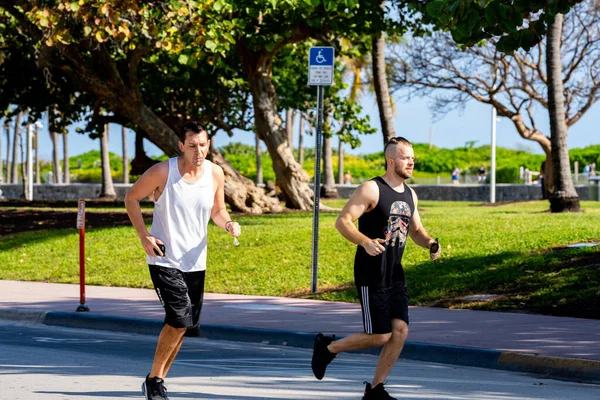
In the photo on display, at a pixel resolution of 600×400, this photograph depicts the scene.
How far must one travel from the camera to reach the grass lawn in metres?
14.3

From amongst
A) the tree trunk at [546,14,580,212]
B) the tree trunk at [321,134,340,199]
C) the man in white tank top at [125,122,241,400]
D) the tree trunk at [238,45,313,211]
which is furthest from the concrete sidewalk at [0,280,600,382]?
the tree trunk at [321,134,340,199]

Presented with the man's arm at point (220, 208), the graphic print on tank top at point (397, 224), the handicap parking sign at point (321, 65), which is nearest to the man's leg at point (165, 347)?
the man's arm at point (220, 208)

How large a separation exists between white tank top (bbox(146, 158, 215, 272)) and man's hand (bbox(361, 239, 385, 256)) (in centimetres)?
106

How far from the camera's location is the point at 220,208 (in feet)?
24.7

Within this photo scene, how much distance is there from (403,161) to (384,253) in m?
0.63

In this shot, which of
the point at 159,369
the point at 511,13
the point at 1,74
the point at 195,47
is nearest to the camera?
the point at 159,369

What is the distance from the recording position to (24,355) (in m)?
10.0

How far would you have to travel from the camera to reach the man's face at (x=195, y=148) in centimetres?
712

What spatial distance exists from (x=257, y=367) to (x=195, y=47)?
1314cm

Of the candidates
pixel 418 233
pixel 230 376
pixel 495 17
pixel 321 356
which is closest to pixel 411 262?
pixel 495 17

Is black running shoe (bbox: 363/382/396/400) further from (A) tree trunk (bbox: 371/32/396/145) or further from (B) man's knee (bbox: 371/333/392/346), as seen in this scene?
(A) tree trunk (bbox: 371/32/396/145)

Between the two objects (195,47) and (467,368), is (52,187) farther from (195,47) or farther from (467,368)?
(467,368)

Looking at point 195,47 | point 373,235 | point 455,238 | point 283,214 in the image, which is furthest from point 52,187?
point 373,235

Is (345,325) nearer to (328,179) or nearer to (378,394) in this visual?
(378,394)
